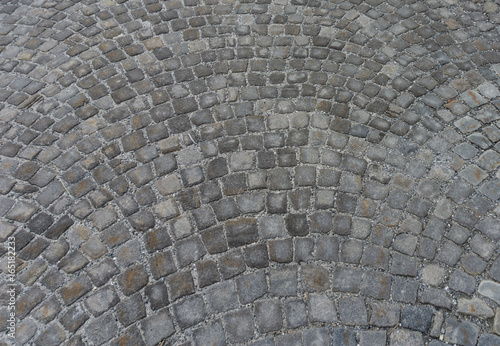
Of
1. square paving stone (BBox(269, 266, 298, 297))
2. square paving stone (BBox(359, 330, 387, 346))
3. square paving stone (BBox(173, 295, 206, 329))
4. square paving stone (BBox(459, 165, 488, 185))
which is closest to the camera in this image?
square paving stone (BBox(359, 330, 387, 346))

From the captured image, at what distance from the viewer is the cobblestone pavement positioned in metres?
2.81

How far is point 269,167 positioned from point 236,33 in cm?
201

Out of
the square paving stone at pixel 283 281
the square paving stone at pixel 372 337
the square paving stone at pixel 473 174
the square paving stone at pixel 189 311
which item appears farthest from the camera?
the square paving stone at pixel 473 174

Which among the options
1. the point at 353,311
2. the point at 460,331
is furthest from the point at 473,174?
the point at 353,311

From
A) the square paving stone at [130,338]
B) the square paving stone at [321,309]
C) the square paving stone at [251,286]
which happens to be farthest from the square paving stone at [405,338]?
the square paving stone at [130,338]

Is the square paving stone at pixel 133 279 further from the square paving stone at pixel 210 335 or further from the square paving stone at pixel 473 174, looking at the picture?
the square paving stone at pixel 473 174

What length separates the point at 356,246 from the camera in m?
3.07

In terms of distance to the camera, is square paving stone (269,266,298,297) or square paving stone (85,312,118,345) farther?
square paving stone (269,266,298,297)

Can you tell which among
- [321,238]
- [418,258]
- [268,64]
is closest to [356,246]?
[321,238]

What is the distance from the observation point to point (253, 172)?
3.48 metres

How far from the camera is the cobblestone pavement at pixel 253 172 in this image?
2.81m

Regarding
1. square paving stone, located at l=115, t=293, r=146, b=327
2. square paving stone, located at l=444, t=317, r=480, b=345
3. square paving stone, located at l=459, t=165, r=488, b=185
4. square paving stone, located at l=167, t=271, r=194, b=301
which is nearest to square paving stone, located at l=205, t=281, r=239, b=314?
square paving stone, located at l=167, t=271, r=194, b=301

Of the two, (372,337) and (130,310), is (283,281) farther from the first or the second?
(130,310)

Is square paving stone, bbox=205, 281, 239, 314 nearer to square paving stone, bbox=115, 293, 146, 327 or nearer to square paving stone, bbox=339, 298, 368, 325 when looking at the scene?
square paving stone, bbox=115, 293, 146, 327
